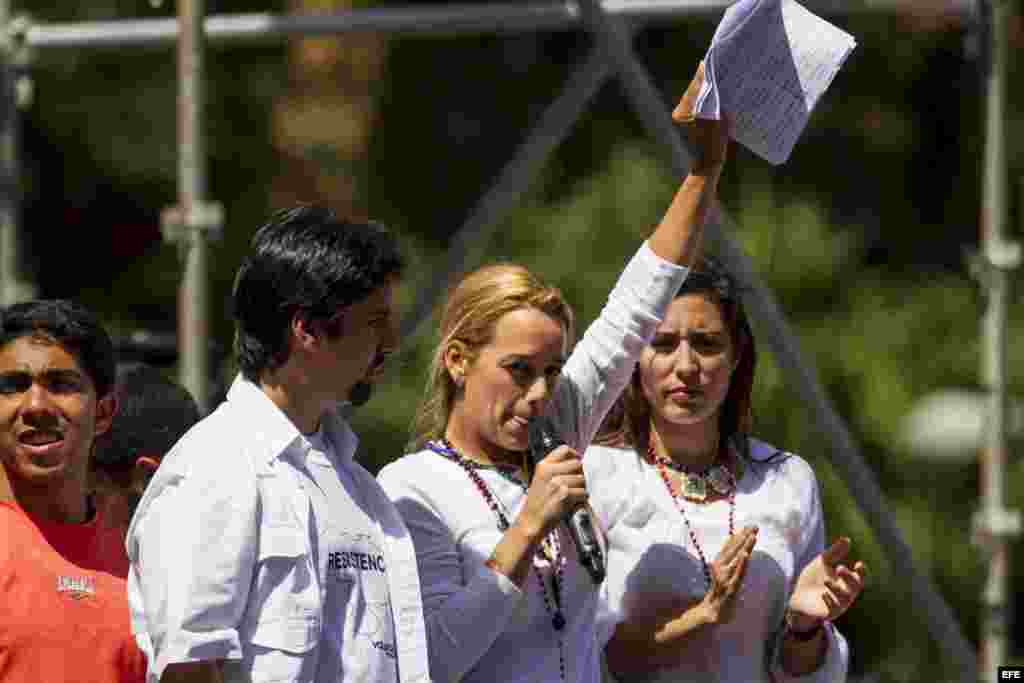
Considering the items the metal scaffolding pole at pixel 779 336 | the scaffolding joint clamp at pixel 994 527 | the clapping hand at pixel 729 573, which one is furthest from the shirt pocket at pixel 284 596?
the scaffolding joint clamp at pixel 994 527

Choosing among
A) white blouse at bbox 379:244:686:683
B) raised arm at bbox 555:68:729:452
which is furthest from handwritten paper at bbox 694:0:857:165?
white blouse at bbox 379:244:686:683

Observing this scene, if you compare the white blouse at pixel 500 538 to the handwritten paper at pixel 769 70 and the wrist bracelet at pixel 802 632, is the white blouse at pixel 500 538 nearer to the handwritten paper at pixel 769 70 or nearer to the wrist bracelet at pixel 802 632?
the handwritten paper at pixel 769 70

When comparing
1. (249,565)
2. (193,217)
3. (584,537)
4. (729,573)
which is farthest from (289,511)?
(193,217)

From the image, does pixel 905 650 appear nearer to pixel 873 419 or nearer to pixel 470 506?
pixel 873 419

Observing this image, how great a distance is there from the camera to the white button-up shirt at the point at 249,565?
3189 mm

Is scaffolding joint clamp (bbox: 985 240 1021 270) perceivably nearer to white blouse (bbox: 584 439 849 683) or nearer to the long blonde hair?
white blouse (bbox: 584 439 849 683)

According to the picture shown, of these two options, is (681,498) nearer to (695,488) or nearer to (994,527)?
(695,488)

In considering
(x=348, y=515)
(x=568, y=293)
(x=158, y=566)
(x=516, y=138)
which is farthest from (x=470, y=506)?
(x=516, y=138)

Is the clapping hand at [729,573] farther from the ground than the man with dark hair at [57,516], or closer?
closer

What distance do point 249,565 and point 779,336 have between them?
90.5 inches

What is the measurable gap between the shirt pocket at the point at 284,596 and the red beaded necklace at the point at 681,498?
46.7 inches

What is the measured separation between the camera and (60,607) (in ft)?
12.4

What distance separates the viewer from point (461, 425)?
12.9 feet

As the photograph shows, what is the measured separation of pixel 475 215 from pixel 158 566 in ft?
9.50
